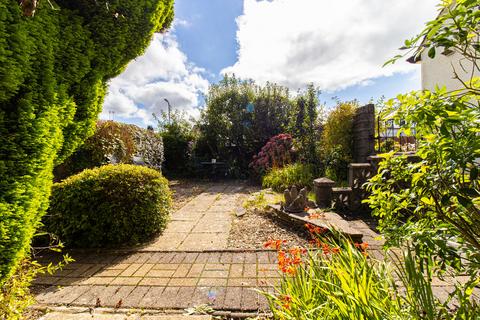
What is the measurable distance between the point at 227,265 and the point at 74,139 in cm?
236

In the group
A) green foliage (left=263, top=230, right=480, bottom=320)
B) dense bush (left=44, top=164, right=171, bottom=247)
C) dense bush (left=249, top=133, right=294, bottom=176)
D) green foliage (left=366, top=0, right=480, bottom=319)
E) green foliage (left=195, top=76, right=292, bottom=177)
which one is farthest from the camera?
green foliage (left=195, top=76, right=292, bottom=177)

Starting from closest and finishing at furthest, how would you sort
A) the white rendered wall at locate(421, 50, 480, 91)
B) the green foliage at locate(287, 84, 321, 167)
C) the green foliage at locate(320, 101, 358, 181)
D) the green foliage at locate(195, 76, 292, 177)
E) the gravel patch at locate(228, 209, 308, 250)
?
the gravel patch at locate(228, 209, 308, 250), the green foliage at locate(320, 101, 358, 181), the green foliage at locate(287, 84, 321, 167), the white rendered wall at locate(421, 50, 480, 91), the green foliage at locate(195, 76, 292, 177)

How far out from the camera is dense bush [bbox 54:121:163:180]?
586 cm

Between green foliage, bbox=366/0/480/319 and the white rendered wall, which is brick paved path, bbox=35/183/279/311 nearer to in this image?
green foliage, bbox=366/0/480/319

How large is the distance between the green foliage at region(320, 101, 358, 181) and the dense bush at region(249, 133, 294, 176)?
6.83 feet

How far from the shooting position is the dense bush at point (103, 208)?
11.0 ft

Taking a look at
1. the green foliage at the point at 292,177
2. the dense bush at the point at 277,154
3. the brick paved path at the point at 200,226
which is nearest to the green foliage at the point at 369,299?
the brick paved path at the point at 200,226

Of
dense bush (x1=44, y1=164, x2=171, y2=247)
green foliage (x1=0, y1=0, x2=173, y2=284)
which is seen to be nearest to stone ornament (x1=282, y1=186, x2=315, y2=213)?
dense bush (x1=44, y1=164, x2=171, y2=247)

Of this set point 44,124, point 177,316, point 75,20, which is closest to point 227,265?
point 177,316

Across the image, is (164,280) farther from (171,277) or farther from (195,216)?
(195,216)

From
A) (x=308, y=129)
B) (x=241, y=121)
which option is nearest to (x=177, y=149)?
(x=241, y=121)

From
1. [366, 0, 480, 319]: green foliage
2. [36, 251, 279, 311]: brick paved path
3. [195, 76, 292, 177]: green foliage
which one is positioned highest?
[195, 76, 292, 177]: green foliage

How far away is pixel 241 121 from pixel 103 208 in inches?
350

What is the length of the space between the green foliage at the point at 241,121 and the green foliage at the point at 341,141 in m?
4.64
